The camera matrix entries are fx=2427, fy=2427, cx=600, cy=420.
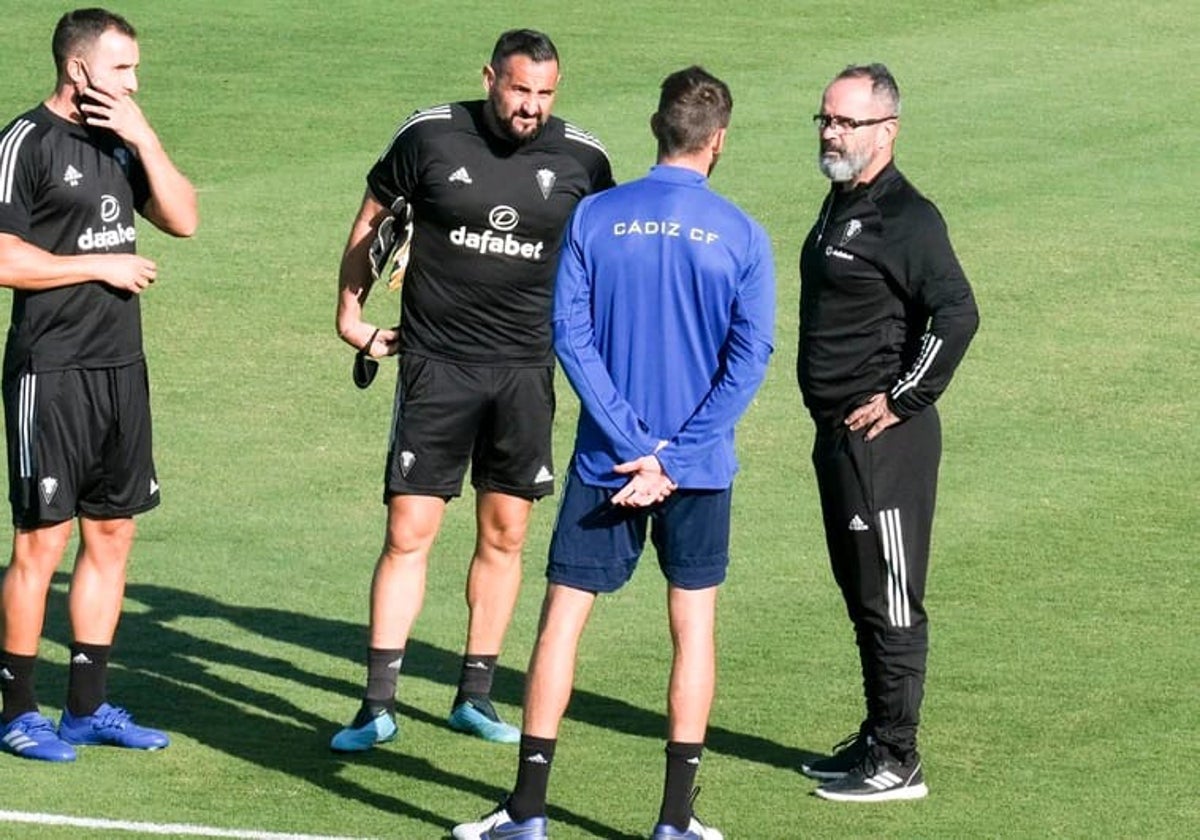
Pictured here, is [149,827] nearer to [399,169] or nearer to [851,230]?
[399,169]

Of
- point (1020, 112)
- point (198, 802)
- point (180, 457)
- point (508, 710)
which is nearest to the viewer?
point (198, 802)

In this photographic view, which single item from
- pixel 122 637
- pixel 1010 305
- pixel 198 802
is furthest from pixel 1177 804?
pixel 1010 305

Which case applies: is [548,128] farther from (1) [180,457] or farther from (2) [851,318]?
(1) [180,457]

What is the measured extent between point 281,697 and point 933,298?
9.48 ft

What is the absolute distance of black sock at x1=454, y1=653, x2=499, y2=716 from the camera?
337 inches

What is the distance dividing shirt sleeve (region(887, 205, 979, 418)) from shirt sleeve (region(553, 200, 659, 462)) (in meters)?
1.12

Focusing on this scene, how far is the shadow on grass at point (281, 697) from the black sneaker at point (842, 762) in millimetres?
97

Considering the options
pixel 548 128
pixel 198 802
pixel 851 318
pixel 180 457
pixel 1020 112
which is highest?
pixel 1020 112

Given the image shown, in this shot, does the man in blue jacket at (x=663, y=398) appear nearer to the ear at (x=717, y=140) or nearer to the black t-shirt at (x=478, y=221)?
the ear at (x=717, y=140)

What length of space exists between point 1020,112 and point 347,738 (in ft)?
39.7

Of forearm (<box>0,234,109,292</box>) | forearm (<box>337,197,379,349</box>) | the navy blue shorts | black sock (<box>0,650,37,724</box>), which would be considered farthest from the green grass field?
forearm (<box>0,234,109,292</box>)

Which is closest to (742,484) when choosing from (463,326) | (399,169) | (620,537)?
(463,326)

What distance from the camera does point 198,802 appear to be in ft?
25.3

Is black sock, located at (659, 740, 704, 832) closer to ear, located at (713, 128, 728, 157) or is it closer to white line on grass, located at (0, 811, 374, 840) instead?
white line on grass, located at (0, 811, 374, 840)
